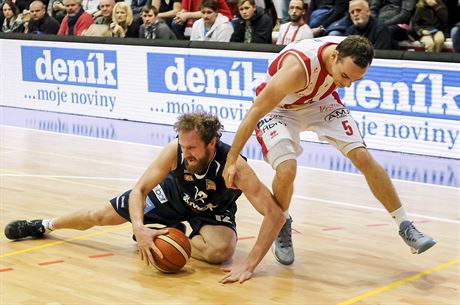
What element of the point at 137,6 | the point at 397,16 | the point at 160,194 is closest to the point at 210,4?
the point at 397,16

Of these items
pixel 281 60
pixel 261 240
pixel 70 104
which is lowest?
pixel 70 104

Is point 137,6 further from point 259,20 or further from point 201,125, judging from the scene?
point 201,125

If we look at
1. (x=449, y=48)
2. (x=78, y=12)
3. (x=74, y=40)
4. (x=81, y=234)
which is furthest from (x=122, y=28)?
(x=81, y=234)

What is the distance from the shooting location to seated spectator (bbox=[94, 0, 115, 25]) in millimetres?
13238

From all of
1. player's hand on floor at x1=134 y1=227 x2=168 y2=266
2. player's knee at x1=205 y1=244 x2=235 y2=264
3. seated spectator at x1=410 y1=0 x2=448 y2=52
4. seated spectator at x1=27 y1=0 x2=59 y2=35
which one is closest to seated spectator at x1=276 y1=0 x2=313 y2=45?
seated spectator at x1=410 y1=0 x2=448 y2=52

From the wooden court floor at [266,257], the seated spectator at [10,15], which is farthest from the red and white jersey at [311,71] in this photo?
the seated spectator at [10,15]

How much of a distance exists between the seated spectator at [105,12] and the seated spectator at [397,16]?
4406mm

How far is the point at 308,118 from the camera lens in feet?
18.5

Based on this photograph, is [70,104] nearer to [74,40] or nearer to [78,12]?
[74,40]

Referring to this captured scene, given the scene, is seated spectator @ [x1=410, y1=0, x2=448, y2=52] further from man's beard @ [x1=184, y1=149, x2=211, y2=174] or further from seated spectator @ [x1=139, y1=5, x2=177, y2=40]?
man's beard @ [x1=184, y1=149, x2=211, y2=174]

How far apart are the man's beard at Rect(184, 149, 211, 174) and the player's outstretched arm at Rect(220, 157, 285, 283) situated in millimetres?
191

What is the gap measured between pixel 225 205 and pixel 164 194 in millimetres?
406

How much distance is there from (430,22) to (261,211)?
627 cm

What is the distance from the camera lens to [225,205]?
5559 mm
